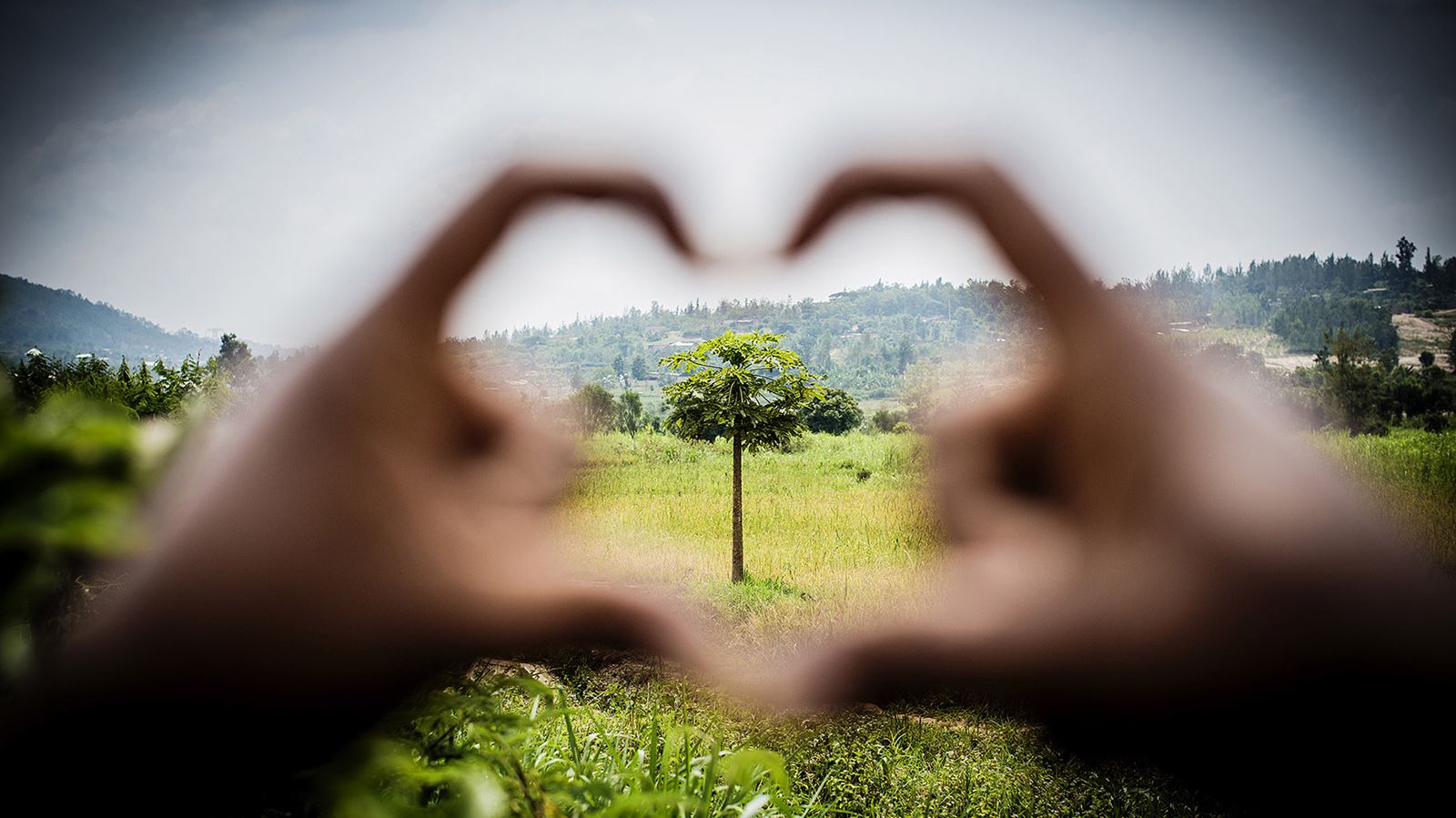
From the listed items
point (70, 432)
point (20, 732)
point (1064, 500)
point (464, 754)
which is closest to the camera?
point (70, 432)

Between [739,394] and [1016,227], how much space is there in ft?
7.39

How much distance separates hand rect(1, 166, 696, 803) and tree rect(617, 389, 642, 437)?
2449 mm

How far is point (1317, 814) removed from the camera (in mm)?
3900

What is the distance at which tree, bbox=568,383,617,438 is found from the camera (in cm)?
501

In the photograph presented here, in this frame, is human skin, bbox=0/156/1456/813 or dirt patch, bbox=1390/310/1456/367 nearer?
human skin, bbox=0/156/1456/813

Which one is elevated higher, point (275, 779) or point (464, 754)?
point (464, 754)

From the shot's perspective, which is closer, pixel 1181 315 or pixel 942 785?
pixel 942 785

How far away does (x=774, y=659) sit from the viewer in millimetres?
4809

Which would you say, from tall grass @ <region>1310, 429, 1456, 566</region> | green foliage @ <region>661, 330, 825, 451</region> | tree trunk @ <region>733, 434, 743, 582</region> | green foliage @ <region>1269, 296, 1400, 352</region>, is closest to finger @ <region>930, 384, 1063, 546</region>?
green foliage @ <region>661, 330, 825, 451</region>

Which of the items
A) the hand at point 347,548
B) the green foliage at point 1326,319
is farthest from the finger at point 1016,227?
the green foliage at point 1326,319

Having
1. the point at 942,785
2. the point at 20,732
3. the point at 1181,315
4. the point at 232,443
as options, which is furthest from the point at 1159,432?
the point at 20,732

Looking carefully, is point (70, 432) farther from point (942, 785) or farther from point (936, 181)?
point (936, 181)

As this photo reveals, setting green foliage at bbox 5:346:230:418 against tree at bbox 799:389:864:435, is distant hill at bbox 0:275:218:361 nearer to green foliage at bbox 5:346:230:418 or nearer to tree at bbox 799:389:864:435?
green foliage at bbox 5:346:230:418

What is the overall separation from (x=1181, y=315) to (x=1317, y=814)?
4.90 m
